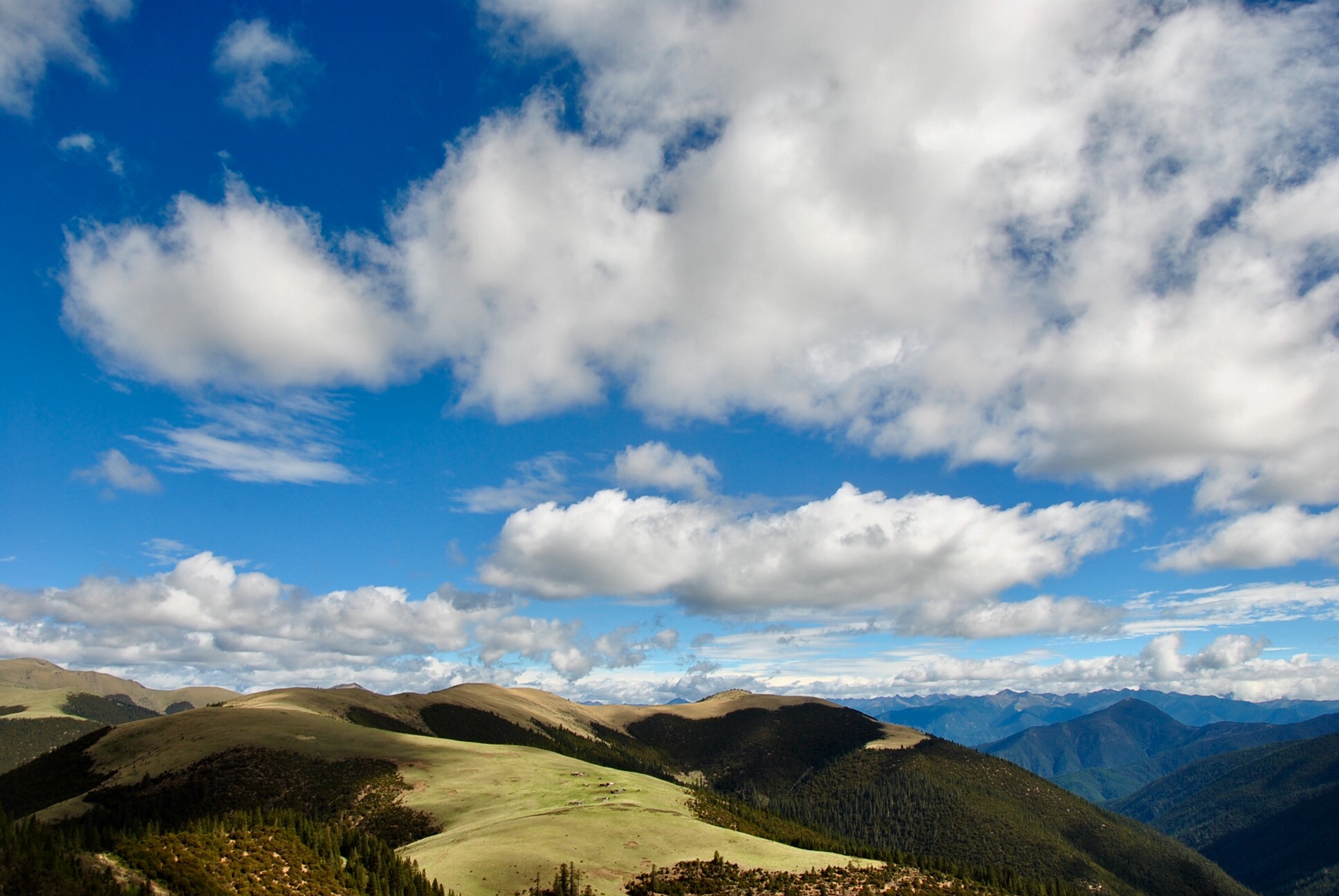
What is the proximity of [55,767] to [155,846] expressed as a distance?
17332cm

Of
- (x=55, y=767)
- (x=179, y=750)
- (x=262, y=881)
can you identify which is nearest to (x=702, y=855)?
(x=262, y=881)

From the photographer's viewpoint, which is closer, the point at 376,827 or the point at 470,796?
the point at 376,827

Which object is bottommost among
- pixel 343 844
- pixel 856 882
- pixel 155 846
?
pixel 856 882

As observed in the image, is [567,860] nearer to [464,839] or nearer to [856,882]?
[464,839]

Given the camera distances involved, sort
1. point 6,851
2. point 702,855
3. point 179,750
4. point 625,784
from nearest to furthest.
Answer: point 6,851 < point 702,855 < point 625,784 < point 179,750

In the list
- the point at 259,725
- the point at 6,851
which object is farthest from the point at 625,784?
the point at 6,851

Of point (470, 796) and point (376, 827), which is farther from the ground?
point (470, 796)

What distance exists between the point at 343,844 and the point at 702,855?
4638cm

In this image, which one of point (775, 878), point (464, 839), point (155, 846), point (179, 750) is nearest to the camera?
point (155, 846)

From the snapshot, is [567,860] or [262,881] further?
[567,860]

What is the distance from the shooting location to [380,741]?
18850 cm

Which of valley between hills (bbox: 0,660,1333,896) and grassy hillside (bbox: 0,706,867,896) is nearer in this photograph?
valley between hills (bbox: 0,660,1333,896)

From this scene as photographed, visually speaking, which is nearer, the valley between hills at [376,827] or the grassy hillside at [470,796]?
the valley between hills at [376,827]

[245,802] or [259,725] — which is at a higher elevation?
[259,725]
